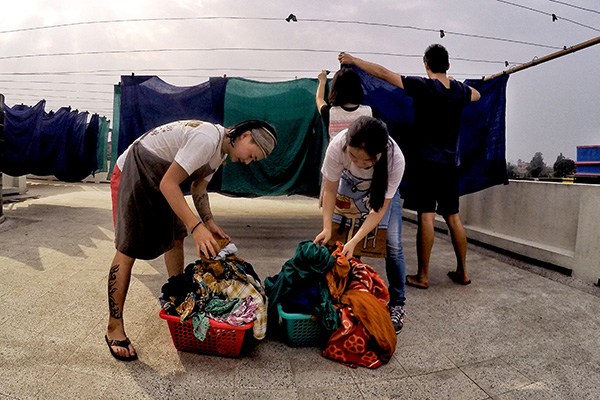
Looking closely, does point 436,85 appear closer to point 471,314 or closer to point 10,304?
point 471,314

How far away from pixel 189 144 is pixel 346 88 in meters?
1.74

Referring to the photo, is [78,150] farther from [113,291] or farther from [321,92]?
[113,291]

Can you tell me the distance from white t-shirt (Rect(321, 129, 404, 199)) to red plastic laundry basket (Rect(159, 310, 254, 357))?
1078 millimetres

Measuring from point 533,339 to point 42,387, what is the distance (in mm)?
2827

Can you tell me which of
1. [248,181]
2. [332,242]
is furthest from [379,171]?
[248,181]

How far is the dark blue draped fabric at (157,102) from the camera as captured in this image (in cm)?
506

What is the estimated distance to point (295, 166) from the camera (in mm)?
5234

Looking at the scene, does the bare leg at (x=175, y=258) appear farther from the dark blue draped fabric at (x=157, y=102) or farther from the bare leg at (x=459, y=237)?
the dark blue draped fabric at (x=157, y=102)

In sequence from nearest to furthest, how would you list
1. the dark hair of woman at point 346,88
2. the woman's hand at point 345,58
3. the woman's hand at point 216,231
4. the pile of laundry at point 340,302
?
1. the pile of laundry at point 340,302
2. the woman's hand at point 216,231
3. the woman's hand at point 345,58
4. the dark hair of woman at point 346,88

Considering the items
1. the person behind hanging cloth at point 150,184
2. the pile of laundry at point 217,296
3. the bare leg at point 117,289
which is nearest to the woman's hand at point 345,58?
the person behind hanging cloth at point 150,184

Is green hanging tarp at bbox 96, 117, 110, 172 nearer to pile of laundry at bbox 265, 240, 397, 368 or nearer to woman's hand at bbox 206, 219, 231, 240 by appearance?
woman's hand at bbox 206, 219, 231, 240

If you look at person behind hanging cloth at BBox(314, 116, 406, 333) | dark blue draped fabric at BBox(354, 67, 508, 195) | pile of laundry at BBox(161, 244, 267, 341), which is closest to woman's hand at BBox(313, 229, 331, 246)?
person behind hanging cloth at BBox(314, 116, 406, 333)

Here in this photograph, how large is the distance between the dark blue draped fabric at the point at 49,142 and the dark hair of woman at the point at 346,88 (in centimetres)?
706

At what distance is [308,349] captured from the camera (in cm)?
233
